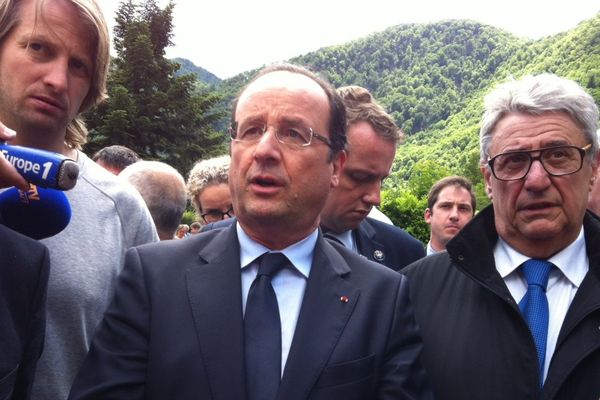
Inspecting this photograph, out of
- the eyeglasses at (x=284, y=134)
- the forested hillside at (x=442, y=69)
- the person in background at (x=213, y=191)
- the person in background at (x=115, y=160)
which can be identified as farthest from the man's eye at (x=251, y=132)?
the forested hillside at (x=442, y=69)

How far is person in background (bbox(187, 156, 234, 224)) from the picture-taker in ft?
17.8

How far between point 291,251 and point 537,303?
1.15 m

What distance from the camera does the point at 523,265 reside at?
2910 millimetres

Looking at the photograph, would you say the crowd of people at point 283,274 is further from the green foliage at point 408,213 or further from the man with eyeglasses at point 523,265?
the green foliage at point 408,213

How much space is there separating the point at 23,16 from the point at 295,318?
4.86 feet

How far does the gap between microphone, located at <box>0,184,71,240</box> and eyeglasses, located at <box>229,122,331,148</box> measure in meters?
0.77

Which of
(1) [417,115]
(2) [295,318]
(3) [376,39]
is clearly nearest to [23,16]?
(2) [295,318]

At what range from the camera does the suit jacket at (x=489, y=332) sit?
8.24 feet

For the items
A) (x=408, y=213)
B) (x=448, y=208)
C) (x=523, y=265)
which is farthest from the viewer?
(x=408, y=213)

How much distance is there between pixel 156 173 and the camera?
471 cm

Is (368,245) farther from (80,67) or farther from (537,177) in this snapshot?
(80,67)

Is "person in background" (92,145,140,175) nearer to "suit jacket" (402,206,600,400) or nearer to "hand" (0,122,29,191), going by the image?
"suit jacket" (402,206,600,400)

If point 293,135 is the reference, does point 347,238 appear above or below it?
below

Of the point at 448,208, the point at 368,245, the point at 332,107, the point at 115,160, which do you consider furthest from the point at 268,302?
the point at 448,208
